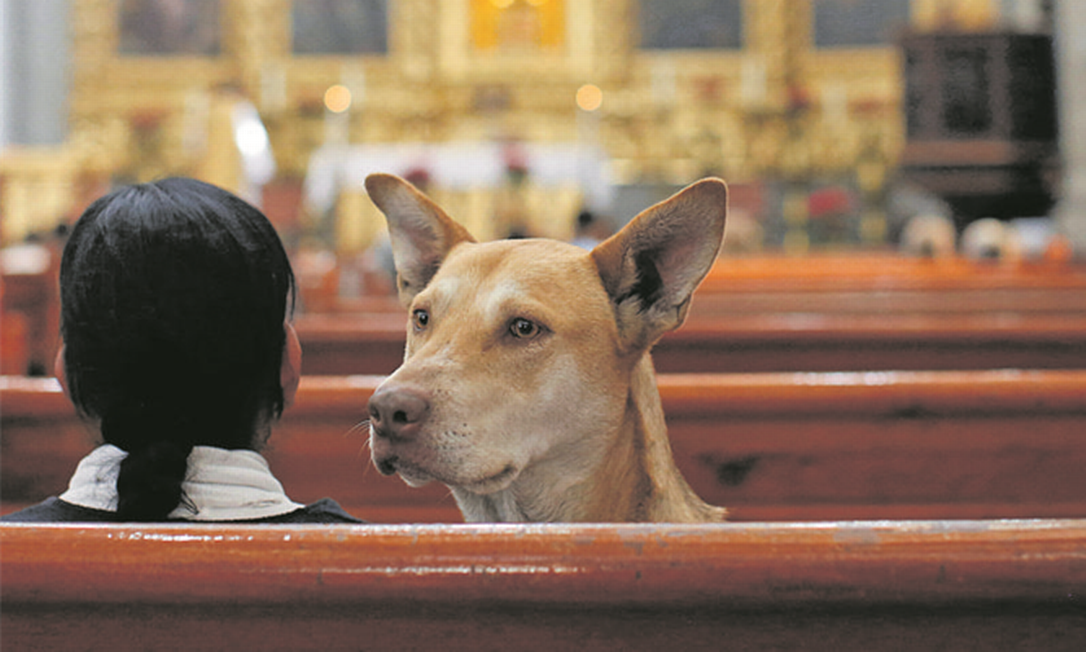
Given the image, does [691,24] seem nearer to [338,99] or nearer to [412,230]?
[338,99]

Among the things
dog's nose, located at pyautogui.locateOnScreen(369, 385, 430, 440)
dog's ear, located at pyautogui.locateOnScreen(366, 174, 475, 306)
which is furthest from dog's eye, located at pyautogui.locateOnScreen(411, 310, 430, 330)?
dog's nose, located at pyautogui.locateOnScreen(369, 385, 430, 440)

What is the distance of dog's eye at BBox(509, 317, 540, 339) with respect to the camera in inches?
50.4

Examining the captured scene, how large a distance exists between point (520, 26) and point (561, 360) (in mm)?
10662

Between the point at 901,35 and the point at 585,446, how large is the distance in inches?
387

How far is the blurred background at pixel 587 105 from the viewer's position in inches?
384

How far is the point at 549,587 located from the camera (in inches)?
29.7

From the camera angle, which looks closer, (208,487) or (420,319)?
(208,487)

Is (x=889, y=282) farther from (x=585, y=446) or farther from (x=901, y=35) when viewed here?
(x=901, y=35)

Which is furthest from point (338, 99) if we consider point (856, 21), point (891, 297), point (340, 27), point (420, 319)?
point (420, 319)

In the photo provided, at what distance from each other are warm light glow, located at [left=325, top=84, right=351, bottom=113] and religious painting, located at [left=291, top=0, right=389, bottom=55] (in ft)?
2.35

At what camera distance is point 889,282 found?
414cm

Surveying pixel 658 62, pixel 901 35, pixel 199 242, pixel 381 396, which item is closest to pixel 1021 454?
pixel 381 396

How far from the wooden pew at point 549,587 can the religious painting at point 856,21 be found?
37.0 ft

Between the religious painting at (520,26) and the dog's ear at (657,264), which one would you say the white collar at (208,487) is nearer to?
the dog's ear at (657,264)
